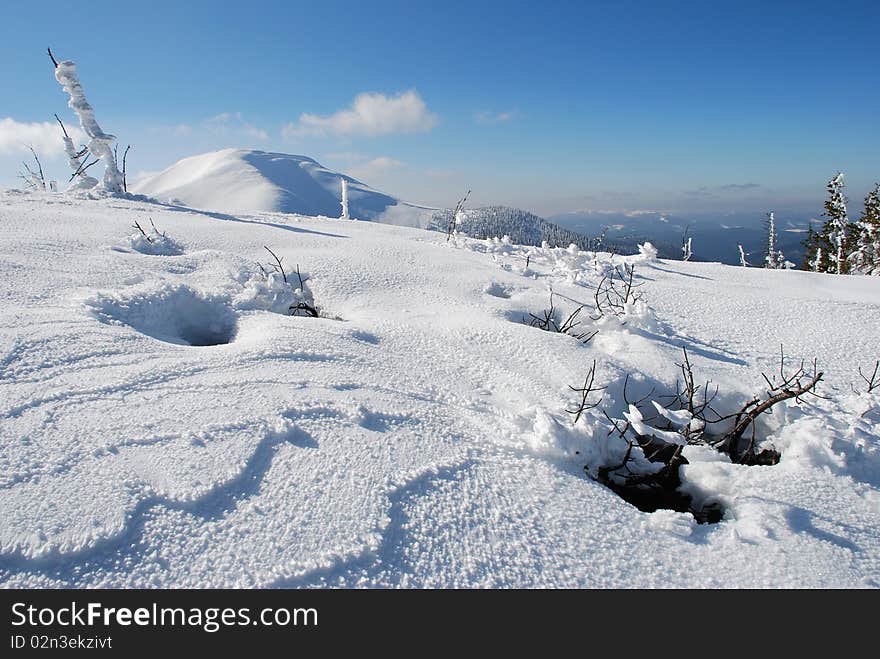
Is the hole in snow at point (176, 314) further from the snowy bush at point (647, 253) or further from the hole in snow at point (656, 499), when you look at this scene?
the snowy bush at point (647, 253)

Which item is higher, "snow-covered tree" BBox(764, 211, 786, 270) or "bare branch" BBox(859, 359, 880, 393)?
→ "snow-covered tree" BBox(764, 211, 786, 270)

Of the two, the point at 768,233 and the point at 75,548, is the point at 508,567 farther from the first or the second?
the point at 768,233

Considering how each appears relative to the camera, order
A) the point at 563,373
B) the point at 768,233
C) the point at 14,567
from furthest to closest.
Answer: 1. the point at 768,233
2. the point at 563,373
3. the point at 14,567

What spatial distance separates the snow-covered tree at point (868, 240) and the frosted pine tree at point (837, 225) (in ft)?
2.11

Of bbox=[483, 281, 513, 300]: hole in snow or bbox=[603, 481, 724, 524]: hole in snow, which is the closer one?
bbox=[603, 481, 724, 524]: hole in snow

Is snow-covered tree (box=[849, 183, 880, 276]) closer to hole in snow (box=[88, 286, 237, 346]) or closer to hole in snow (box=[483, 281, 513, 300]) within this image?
hole in snow (box=[483, 281, 513, 300])

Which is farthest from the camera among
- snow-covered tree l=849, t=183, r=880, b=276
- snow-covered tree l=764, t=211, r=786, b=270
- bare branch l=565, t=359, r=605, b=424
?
snow-covered tree l=764, t=211, r=786, b=270

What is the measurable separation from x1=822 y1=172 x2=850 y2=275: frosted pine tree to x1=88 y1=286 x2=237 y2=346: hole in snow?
34311mm

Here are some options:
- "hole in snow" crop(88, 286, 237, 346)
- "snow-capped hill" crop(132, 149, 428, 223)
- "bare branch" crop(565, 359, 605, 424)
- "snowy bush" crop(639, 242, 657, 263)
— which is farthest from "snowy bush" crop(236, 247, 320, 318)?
"snow-capped hill" crop(132, 149, 428, 223)

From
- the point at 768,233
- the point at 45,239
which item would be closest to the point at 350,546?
the point at 45,239

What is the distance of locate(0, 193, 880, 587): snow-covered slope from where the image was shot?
5.46 ft
